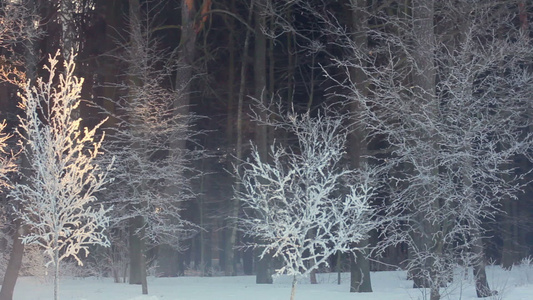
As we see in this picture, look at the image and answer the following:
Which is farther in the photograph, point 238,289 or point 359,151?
point 238,289

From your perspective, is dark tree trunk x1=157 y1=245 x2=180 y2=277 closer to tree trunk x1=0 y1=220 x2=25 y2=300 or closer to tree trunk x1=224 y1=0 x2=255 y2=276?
tree trunk x1=224 y1=0 x2=255 y2=276

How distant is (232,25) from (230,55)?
1.37 m

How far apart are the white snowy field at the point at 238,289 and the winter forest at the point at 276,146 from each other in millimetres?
184

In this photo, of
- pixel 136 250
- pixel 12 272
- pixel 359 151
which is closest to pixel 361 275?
pixel 359 151

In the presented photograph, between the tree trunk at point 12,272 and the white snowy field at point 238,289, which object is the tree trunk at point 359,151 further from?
the tree trunk at point 12,272

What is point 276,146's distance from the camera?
19.5m

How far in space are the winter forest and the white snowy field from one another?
0.60 feet

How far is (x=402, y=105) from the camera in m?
13.1

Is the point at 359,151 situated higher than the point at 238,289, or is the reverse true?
the point at 359,151

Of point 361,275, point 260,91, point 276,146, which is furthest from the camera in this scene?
point 260,91

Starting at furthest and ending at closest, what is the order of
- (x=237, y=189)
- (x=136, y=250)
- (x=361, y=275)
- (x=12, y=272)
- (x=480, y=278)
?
1. (x=237, y=189)
2. (x=136, y=250)
3. (x=361, y=275)
4. (x=12, y=272)
5. (x=480, y=278)

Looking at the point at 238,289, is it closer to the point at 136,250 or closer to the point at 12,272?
the point at 136,250

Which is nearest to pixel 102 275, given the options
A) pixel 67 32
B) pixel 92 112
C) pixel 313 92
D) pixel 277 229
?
pixel 92 112

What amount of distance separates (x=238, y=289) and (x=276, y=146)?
4.38 m
